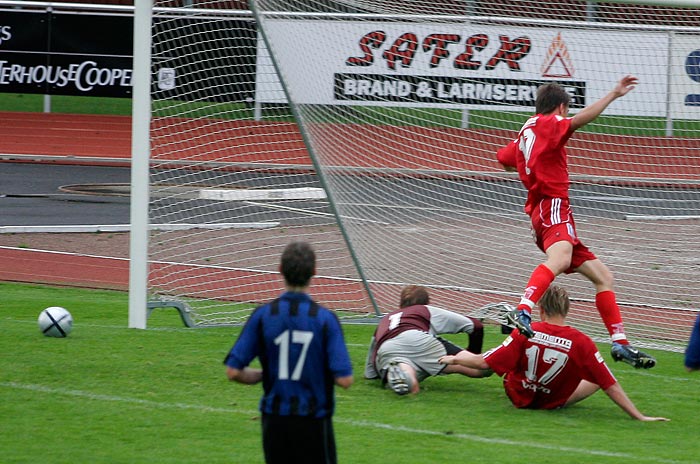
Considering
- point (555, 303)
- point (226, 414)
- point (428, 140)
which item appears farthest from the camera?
point (428, 140)

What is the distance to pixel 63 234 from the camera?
14.3 metres

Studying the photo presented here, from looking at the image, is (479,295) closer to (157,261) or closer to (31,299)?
(157,261)

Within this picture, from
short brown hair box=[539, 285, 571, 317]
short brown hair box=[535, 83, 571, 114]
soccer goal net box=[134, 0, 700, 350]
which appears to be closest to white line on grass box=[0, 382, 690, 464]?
short brown hair box=[539, 285, 571, 317]

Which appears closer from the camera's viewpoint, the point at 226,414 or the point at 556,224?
the point at 226,414

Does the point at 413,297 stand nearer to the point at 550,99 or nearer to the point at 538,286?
Result: the point at 538,286

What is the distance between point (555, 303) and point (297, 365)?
9.86ft

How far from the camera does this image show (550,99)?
7957 mm

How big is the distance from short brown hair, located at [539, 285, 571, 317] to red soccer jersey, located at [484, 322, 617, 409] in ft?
0.30

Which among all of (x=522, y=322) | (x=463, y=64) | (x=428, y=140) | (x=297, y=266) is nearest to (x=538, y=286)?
(x=522, y=322)

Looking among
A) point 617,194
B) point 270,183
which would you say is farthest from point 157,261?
point 617,194

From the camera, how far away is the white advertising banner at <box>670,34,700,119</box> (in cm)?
1022

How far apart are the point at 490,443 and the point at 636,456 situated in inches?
32.7

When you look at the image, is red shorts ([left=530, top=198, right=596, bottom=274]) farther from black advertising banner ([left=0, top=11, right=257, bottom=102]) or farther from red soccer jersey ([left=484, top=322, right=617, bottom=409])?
black advertising banner ([left=0, top=11, right=257, bottom=102])

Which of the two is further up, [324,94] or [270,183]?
[324,94]
